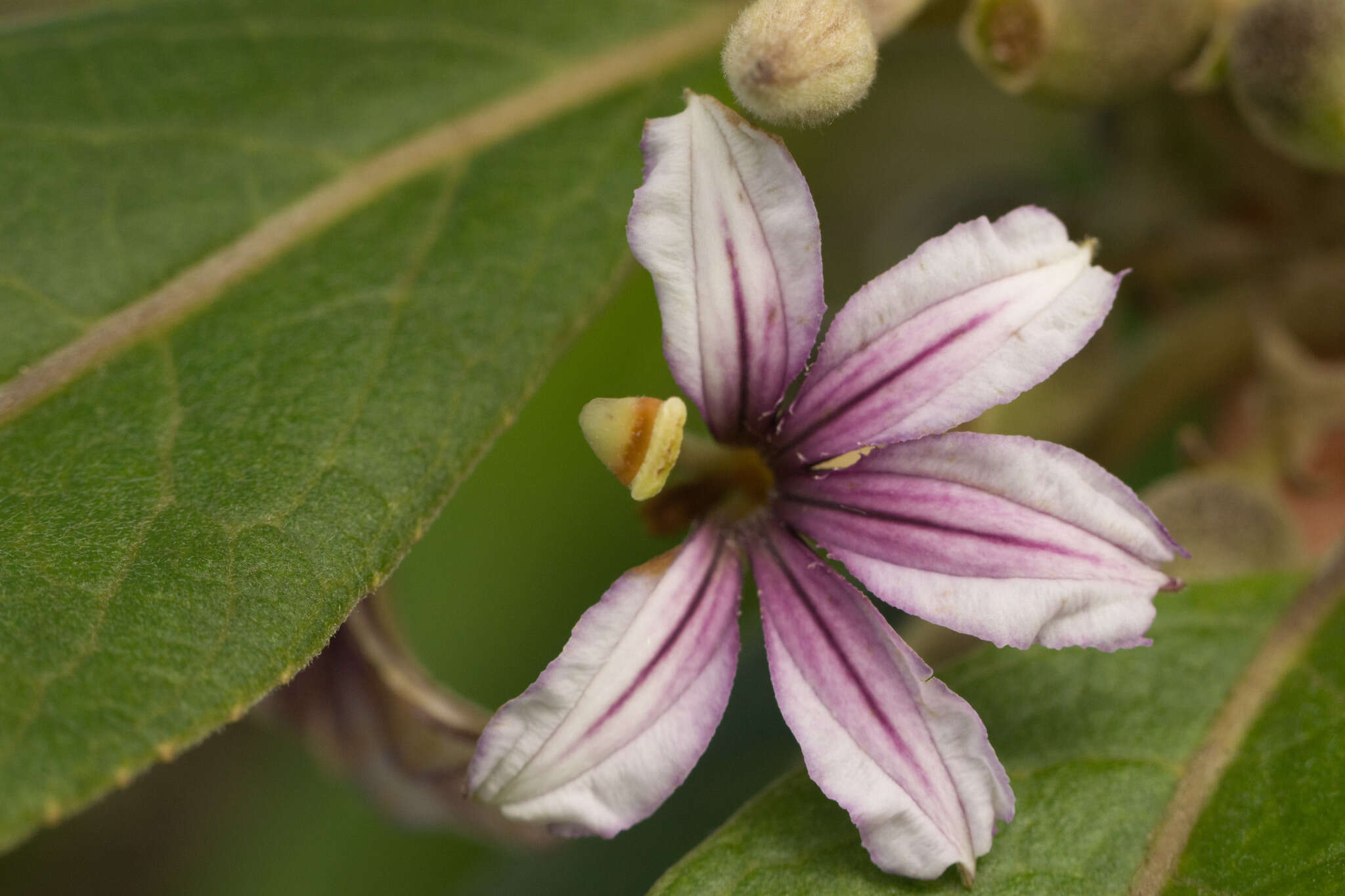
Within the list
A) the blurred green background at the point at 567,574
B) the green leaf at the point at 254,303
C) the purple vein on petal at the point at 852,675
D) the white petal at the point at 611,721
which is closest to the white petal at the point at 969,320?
the purple vein on petal at the point at 852,675

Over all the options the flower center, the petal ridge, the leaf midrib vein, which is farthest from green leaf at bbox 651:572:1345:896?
the leaf midrib vein

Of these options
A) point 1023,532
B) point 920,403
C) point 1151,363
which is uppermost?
point 920,403

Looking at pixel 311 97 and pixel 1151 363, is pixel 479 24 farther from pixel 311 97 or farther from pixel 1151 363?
pixel 1151 363

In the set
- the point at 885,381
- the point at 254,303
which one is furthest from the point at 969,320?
the point at 254,303

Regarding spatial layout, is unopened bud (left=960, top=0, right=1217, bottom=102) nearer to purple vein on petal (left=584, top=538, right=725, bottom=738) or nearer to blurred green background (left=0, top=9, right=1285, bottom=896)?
blurred green background (left=0, top=9, right=1285, bottom=896)

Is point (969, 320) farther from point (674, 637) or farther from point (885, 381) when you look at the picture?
point (674, 637)

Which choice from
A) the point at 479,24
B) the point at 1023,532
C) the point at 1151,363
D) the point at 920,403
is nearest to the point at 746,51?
the point at 920,403

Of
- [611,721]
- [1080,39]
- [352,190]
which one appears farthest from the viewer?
[352,190]
